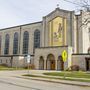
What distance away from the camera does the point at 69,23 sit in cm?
6144

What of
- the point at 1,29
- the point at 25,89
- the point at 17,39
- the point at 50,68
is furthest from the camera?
the point at 1,29

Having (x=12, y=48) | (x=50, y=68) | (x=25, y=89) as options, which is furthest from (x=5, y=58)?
(x=25, y=89)

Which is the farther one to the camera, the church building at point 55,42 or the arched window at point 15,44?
the arched window at point 15,44

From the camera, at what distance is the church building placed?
5512 centimetres

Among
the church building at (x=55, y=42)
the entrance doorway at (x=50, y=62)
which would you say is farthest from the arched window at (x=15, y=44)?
the entrance doorway at (x=50, y=62)

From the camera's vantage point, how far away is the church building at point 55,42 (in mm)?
55125

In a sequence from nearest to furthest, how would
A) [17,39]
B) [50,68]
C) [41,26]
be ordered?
[50,68] → [41,26] → [17,39]

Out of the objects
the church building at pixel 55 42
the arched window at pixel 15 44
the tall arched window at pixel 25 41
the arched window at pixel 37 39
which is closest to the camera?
the church building at pixel 55 42

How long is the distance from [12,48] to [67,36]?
25.1 metres

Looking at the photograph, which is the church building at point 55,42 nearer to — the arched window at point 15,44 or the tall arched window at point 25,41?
the tall arched window at point 25,41

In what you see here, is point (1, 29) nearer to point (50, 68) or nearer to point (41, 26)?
point (41, 26)

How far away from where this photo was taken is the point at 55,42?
6341cm

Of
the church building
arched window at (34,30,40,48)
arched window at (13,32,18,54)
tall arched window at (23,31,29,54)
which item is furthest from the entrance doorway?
arched window at (13,32,18,54)

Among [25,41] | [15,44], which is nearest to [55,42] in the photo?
[25,41]
